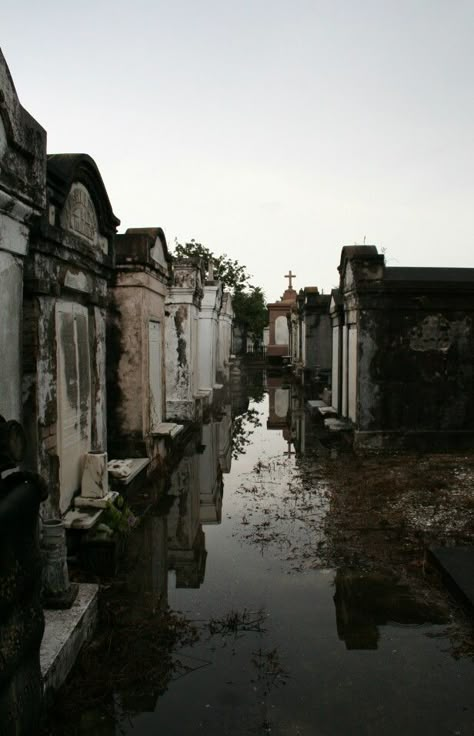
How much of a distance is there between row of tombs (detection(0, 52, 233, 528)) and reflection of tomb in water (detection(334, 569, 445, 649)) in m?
1.99

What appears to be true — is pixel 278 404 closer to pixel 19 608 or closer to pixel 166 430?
pixel 166 430

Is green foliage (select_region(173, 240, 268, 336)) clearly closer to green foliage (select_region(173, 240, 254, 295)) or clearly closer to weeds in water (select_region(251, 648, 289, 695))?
green foliage (select_region(173, 240, 254, 295))

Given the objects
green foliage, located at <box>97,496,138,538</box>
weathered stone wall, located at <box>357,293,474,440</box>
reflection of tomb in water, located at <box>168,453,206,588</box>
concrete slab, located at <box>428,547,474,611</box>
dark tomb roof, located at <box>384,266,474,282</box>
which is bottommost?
reflection of tomb in water, located at <box>168,453,206,588</box>

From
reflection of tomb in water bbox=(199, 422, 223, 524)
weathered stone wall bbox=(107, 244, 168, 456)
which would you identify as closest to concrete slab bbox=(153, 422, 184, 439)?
weathered stone wall bbox=(107, 244, 168, 456)

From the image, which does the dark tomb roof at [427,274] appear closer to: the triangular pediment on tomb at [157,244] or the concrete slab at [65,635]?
the triangular pediment on tomb at [157,244]

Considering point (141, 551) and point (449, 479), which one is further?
point (449, 479)

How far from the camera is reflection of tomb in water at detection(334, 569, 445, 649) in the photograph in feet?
12.4

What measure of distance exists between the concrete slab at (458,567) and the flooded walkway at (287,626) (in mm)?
134

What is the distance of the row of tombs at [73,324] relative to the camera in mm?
3643

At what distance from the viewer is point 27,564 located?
2238 millimetres

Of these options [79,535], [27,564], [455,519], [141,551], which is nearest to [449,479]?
[455,519]

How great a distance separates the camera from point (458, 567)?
4305mm

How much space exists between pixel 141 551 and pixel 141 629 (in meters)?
1.52

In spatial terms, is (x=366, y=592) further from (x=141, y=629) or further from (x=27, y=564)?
(x=27, y=564)
